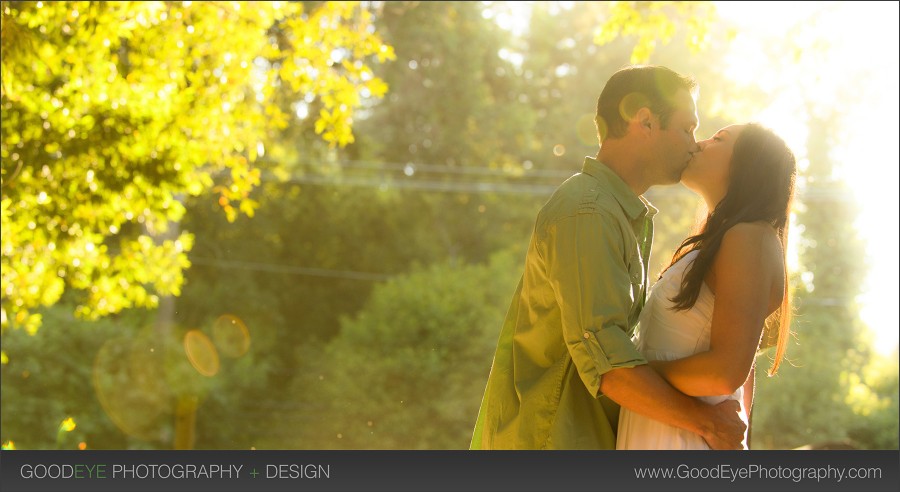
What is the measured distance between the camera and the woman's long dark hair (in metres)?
2.60

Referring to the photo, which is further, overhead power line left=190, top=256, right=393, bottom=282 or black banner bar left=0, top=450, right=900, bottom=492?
overhead power line left=190, top=256, right=393, bottom=282

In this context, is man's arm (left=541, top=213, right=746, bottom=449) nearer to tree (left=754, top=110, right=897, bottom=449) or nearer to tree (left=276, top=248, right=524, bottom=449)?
tree (left=754, top=110, right=897, bottom=449)

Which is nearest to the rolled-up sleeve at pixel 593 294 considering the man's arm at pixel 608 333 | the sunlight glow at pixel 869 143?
the man's arm at pixel 608 333

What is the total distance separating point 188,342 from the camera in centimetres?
2838

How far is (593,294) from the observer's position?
7.93ft

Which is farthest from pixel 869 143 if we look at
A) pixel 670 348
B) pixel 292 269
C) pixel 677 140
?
pixel 670 348

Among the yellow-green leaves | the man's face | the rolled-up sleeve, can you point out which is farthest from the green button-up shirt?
the yellow-green leaves

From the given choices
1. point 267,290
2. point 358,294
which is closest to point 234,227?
point 267,290

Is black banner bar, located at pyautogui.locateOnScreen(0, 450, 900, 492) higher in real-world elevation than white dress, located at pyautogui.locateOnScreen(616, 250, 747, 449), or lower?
lower

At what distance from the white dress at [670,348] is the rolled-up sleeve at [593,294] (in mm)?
184

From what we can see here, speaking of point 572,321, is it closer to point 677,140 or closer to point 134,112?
point 677,140

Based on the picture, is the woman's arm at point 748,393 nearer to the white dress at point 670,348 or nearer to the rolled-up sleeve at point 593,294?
the white dress at point 670,348

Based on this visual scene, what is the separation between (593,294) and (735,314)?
343mm

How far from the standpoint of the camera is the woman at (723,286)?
2.47m
